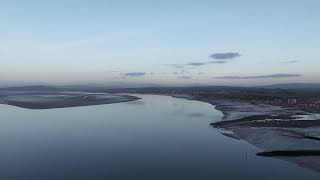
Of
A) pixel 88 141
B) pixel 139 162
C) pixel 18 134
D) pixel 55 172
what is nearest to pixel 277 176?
pixel 139 162

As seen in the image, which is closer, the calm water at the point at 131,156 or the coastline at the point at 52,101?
the calm water at the point at 131,156

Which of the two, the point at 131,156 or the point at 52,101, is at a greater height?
the point at 52,101

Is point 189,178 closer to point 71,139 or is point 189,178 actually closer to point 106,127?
point 71,139

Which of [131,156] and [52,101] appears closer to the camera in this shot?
[131,156]

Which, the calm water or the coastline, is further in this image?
the coastline

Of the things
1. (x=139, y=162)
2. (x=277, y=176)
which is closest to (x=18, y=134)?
(x=139, y=162)

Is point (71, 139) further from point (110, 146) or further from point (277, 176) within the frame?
point (277, 176)

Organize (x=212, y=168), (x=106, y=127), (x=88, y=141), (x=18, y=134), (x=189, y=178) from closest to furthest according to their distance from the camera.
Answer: (x=189, y=178) → (x=212, y=168) → (x=88, y=141) → (x=18, y=134) → (x=106, y=127)

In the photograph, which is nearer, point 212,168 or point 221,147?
point 212,168

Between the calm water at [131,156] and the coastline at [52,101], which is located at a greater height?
the coastline at [52,101]

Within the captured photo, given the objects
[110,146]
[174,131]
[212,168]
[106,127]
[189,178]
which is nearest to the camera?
[189,178]

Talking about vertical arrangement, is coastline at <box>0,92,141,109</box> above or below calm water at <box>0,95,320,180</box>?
above
